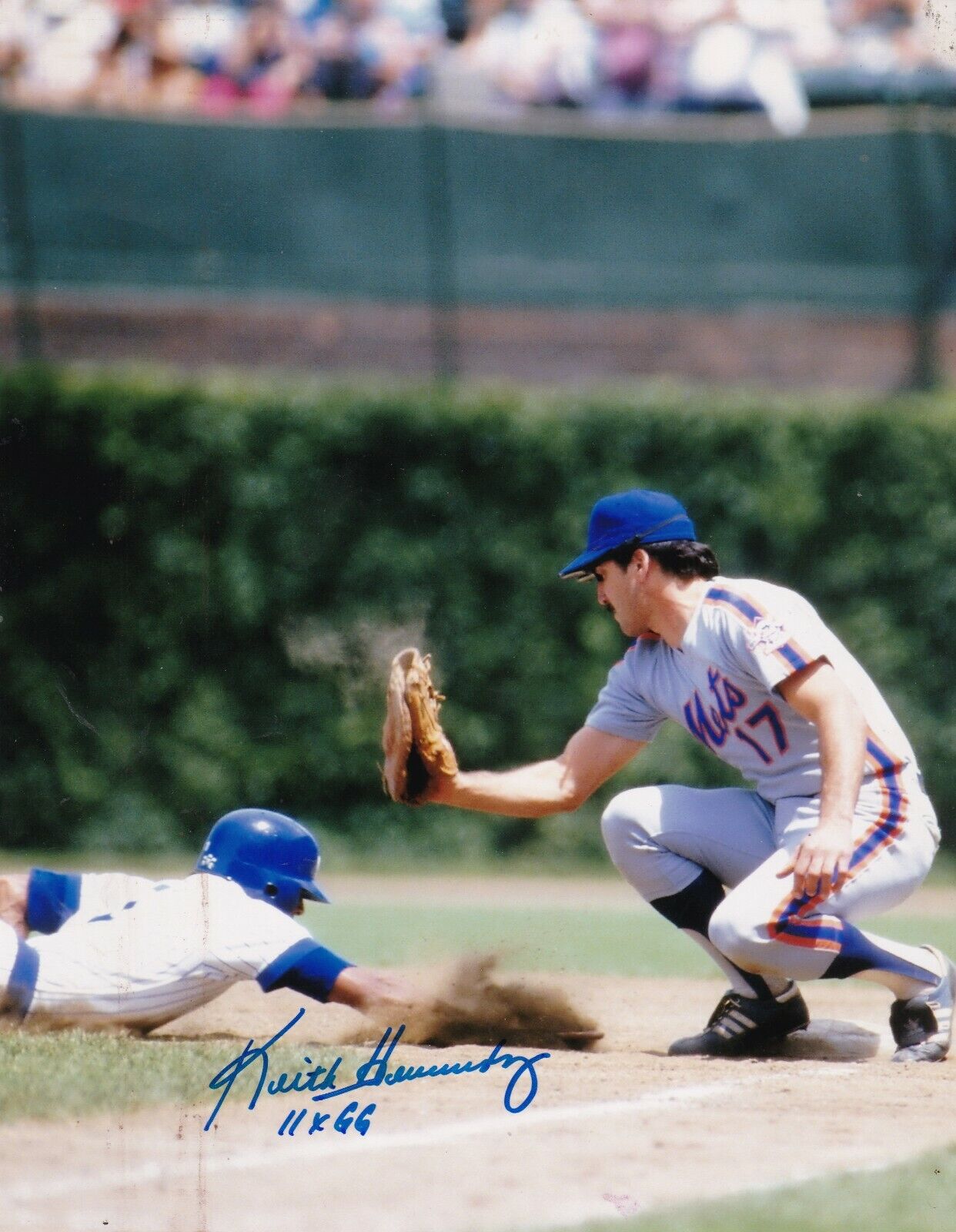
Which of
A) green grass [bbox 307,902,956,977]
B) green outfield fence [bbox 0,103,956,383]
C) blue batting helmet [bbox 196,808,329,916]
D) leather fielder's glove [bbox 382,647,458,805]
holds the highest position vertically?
green outfield fence [bbox 0,103,956,383]

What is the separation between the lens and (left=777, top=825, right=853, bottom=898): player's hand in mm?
3771

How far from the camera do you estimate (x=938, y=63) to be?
457 inches

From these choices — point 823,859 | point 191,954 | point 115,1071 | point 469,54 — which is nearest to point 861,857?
point 823,859

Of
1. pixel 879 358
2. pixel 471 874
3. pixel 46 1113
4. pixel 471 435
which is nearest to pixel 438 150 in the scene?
pixel 471 435

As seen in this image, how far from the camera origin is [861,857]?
161 inches

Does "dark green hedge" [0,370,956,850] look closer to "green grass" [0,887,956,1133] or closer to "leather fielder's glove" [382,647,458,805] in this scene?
"green grass" [0,887,956,1133]

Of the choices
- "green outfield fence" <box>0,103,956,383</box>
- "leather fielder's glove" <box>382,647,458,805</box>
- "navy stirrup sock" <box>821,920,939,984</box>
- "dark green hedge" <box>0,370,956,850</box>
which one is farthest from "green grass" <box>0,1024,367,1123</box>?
"green outfield fence" <box>0,103,956,383</box>

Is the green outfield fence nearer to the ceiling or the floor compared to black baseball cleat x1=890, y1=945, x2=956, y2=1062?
nearer to the ceiling

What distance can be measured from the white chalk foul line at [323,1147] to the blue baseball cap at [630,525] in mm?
1352

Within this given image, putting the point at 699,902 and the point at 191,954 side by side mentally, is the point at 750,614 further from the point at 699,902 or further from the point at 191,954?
the point at 191,954

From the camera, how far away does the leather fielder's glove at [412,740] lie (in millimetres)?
4438

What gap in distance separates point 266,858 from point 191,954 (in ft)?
1.07

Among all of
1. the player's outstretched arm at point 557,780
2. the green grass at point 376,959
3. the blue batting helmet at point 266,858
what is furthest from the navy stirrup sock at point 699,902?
the blue batting helmet at point 266,858
